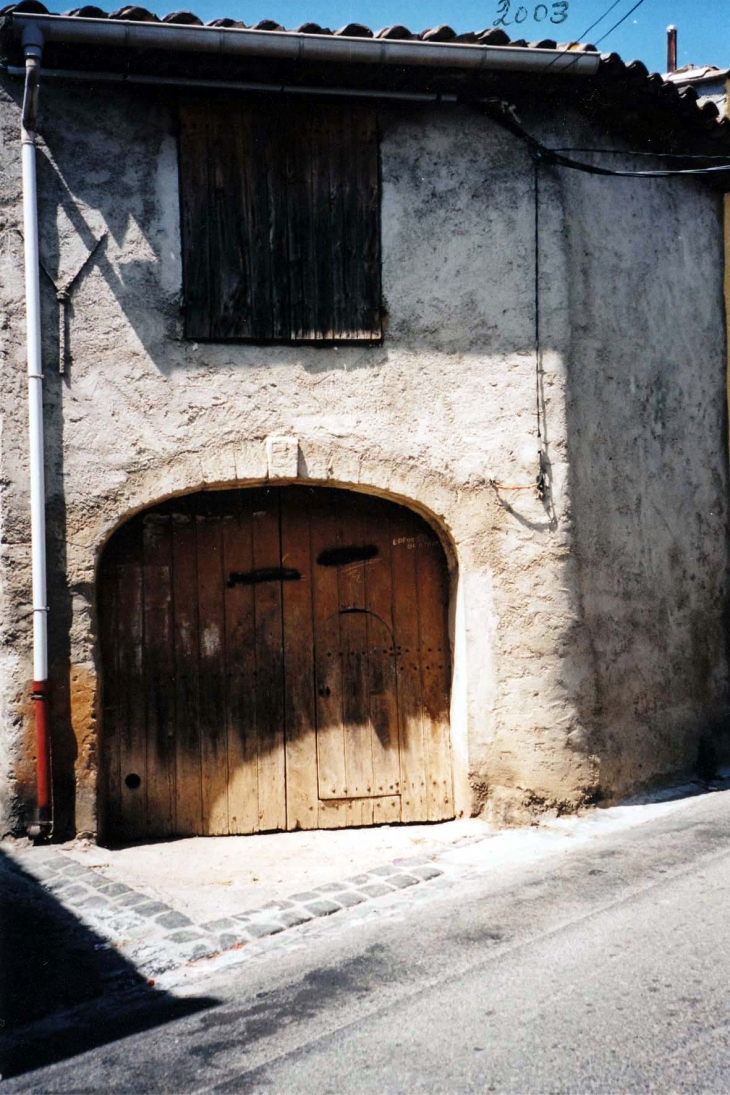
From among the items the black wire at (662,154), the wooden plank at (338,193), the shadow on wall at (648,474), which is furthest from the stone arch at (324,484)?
the black wire at (662,154)

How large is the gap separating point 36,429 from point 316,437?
1.73m

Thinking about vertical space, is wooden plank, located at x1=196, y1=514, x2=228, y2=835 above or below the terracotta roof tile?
below

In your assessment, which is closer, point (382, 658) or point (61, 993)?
point (61, 993)

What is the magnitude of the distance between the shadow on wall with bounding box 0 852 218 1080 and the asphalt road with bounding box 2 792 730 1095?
0.40 ft

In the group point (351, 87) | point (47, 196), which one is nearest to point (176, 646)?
point (47, 196)

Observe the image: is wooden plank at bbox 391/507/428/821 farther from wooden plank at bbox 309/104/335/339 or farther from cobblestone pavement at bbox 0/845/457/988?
wooden plank at bbox 309/104/335/339

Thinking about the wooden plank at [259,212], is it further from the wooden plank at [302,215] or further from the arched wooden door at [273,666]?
the arched wooden door at [273,666]

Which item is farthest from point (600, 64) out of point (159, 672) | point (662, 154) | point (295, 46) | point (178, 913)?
point (178, 913)

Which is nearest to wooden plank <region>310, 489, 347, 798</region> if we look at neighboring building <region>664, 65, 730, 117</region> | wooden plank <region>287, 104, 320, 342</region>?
wooden plank <region>287, 104, 320, 342</region>

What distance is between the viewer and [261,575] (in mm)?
6434

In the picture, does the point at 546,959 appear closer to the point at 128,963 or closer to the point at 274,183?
the point at 128,963

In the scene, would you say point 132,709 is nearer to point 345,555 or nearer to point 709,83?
point 345,555

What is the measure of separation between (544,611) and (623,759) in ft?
4.14

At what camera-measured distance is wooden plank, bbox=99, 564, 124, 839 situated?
6.09 m
